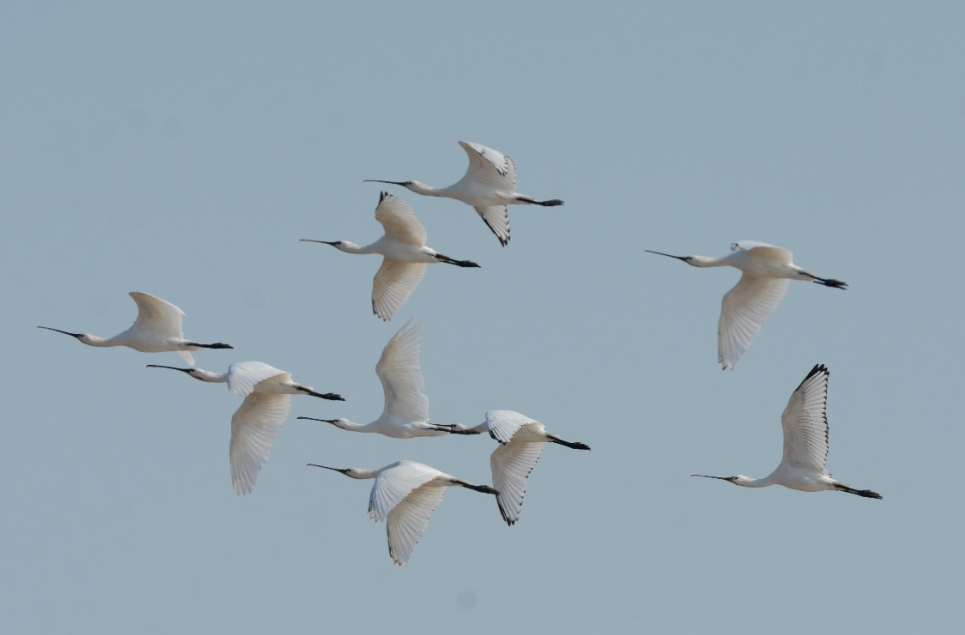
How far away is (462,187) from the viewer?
31.5m

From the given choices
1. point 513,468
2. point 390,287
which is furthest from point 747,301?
point 390,287

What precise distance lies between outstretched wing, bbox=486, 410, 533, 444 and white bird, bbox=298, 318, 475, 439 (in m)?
2.18

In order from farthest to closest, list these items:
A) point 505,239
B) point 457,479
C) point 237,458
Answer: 1. point 505,239
2. point 237,458
3. point 457,479

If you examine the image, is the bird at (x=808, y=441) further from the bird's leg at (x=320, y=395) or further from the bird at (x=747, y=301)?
the bird's leg at (x=320, y=395)

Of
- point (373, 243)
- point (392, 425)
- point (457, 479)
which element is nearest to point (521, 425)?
point (457, 479)

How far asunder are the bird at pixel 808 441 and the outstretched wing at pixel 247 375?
7.08 metres

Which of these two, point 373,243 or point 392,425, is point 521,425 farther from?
point 373,243

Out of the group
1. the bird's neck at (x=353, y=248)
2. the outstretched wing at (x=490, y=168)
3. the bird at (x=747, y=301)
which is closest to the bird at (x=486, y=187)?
the outstretched wing at (x=490, y=168)

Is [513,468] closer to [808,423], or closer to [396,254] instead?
[396,254]

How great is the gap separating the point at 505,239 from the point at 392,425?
3537mm

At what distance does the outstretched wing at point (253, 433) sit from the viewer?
100ft

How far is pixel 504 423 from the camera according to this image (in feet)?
92.6

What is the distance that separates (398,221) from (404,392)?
9.57ft

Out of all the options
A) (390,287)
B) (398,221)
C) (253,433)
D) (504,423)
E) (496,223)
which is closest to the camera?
(504,423)
